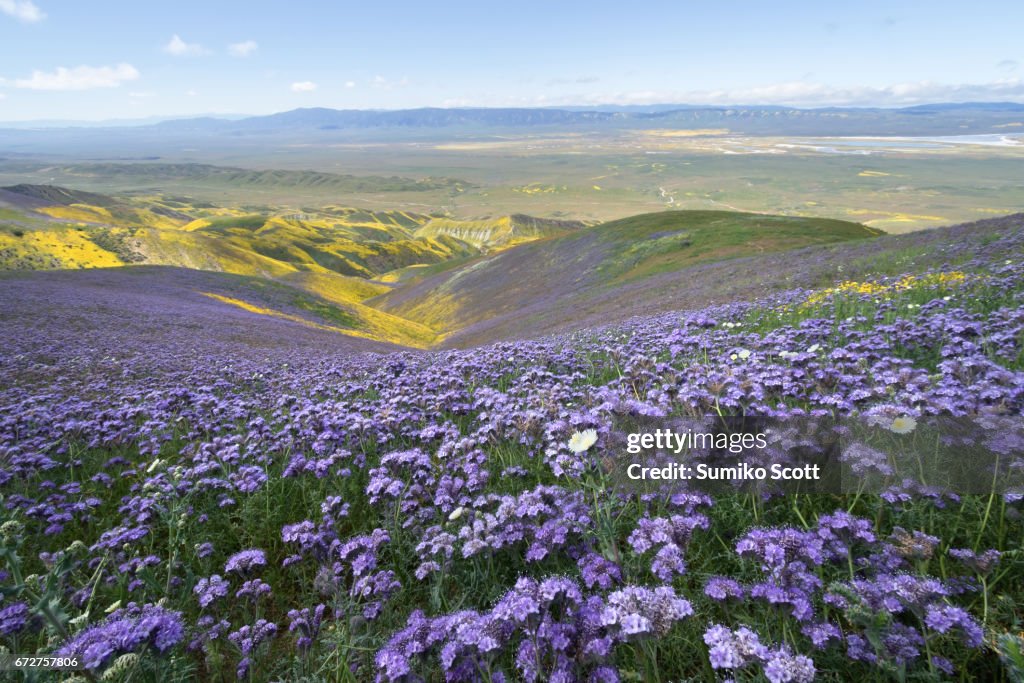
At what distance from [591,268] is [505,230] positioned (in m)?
118

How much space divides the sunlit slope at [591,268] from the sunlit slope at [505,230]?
87.9 meters

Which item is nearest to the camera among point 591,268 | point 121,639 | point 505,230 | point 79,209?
point 121,639

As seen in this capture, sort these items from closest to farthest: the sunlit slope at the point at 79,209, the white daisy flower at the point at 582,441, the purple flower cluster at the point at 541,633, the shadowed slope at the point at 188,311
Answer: the purple flower cluster at the point at 541,633
the white daisy flower at the point at 582,441
the shadowed slope at the point at 188,311
the sunlit slope at the point at 79,209

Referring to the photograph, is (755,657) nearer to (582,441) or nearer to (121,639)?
(582,441)

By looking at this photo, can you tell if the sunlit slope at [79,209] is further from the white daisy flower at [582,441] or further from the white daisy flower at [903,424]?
the white daisy flower at [903,424]

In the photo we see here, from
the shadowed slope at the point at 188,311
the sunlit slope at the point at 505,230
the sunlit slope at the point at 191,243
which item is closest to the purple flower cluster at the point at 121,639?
the shadowed slope at the point at 188,311

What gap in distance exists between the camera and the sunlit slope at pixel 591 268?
37250mm

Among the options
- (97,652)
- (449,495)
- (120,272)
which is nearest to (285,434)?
(449,495)

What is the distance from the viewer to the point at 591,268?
50406 millimetres

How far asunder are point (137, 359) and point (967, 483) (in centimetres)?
1790


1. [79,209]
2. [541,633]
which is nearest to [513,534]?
[541,633]

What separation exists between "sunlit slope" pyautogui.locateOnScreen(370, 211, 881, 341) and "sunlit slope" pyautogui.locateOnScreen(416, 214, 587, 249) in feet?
288

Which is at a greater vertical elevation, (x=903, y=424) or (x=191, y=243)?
(x=903, y=424)

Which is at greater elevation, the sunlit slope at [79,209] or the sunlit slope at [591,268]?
the sunlit slope at [79,209]
